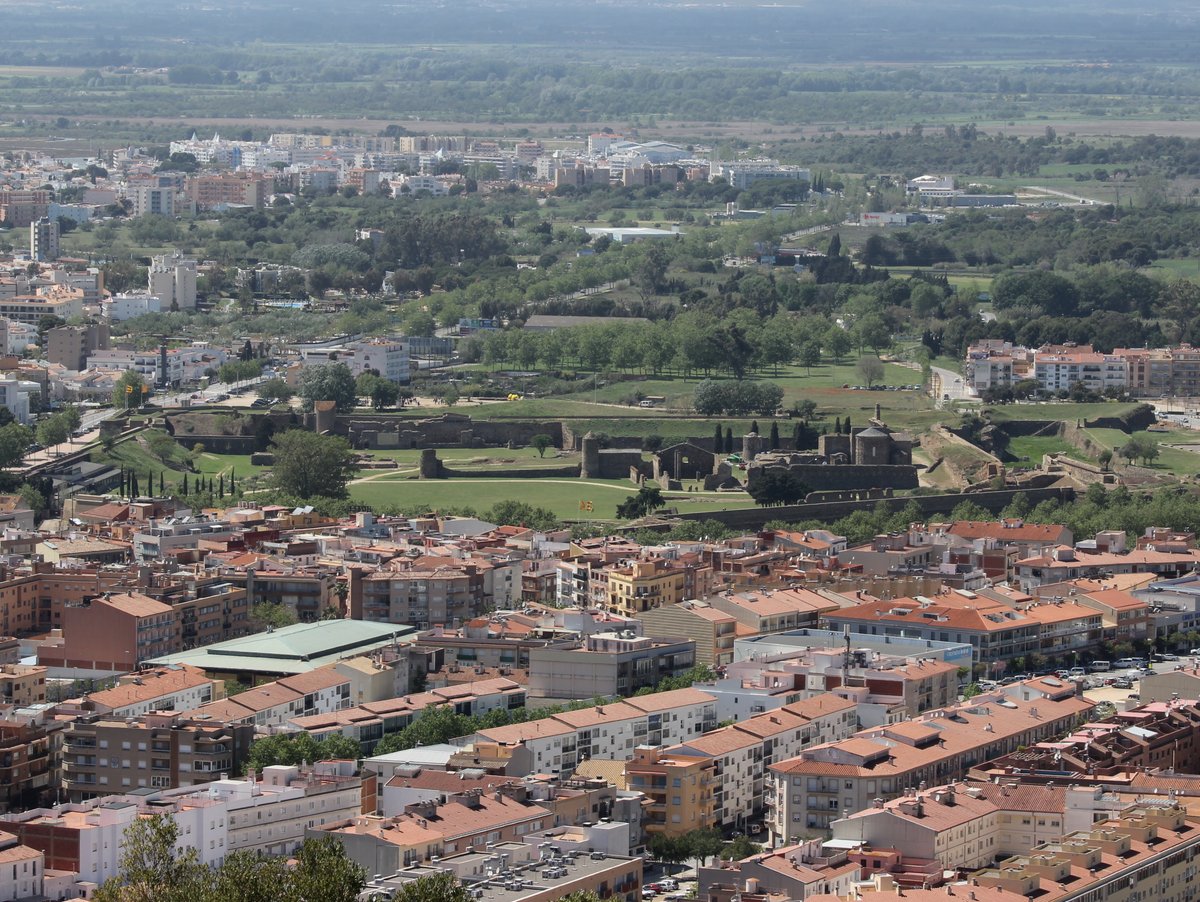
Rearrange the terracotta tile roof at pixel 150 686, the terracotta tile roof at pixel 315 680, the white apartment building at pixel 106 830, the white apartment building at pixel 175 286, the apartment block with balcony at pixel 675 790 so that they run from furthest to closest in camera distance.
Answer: the white apartment building at pixel 175 286, the terracotta tile roof at pixel 315 680, the terracotta tile roof at pixel 150 686, the apartment block with balcony at pixel 675 790, the white apartment building at pixel 106 830

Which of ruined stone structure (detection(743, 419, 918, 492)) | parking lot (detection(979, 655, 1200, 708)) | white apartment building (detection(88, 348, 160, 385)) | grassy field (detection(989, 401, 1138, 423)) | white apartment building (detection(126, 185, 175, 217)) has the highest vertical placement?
parking lot (detection(979, 655, 1200, 708))

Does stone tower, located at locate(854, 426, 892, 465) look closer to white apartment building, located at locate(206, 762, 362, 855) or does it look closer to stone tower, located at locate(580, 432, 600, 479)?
stone tower, located at locate(580, 432, 600, 479)

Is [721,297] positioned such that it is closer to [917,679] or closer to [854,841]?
[917,679]

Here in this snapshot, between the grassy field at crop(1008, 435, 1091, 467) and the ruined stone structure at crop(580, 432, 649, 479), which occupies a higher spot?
the ruined stone structure at crop(580, 432, 649, 479)

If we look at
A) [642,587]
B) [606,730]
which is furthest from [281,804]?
[642,587]

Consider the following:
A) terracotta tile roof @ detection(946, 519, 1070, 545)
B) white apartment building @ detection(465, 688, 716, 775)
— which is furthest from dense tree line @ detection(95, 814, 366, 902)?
terracotta tile roof @ detection(946, 519, 1070, 545)

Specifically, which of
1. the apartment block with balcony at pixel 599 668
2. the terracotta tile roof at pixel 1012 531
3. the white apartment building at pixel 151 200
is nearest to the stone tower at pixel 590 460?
the terracotta tile roof at pixel 1012 531

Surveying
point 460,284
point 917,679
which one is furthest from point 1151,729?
point 460,284

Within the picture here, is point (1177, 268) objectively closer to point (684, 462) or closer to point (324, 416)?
point (324, 416)

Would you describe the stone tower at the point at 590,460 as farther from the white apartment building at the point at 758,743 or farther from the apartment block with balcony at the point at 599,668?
the white apartment building at the point at 758,743

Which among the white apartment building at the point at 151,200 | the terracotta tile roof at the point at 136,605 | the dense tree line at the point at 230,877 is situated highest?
the dense tree line at the point at 230,877
